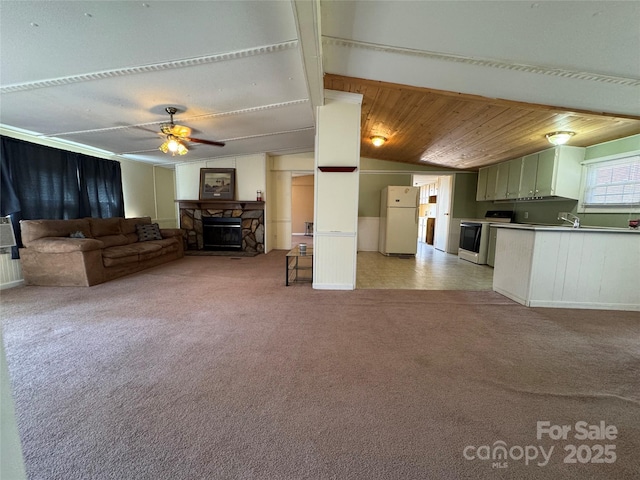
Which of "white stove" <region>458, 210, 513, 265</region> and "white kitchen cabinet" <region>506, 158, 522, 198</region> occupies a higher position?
"white kitchen cabinet" <region>506, 158, 522, 198</region>

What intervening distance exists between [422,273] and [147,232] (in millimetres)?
5538

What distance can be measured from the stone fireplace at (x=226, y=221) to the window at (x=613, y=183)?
6.16m

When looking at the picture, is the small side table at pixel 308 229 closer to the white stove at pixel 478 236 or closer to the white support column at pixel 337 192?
the white stove at pixel 478 236

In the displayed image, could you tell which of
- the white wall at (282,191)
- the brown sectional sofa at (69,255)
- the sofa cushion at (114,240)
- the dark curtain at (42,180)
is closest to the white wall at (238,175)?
the white wall at (282,191)

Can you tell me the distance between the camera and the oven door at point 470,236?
18.1 feet

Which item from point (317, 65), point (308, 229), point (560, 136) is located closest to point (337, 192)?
point (317, 65)

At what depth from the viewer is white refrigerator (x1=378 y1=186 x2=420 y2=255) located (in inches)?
242

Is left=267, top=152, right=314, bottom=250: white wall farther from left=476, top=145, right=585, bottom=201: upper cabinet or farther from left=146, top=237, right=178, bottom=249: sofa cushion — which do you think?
left=476, top=145, right=585, bottom=201: upper cabinet

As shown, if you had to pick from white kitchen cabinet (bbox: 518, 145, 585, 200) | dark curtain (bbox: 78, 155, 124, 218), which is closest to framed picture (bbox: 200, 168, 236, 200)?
dark curtain (bbox: 78, 155, 124, 218)

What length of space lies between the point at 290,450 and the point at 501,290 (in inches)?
140

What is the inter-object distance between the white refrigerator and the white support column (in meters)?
2.91

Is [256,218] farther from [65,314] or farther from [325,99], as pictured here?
[65,314]

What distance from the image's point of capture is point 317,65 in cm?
234

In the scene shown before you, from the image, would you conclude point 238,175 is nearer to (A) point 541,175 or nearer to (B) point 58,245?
(B) point 58,245
